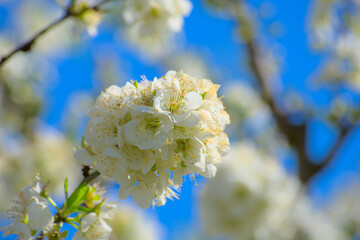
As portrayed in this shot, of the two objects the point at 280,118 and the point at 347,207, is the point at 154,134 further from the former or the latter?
the point at 347,207

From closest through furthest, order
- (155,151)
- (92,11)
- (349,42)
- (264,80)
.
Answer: (155,151)
(92,11)
(349,42)
(264,80)

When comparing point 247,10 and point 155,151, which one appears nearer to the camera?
point 155,151

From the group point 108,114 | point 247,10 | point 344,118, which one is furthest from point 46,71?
point 108,114

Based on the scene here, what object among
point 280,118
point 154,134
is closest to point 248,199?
point 280,118

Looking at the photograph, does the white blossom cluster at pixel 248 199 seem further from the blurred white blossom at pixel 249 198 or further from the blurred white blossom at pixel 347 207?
the blurred white blossom at pixel 347 207

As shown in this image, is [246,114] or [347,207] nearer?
[246,114]

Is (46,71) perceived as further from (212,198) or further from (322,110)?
(322,110)

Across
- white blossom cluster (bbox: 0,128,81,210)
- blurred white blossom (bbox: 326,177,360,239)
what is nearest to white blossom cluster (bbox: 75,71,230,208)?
white blossom cluster (bbox: 0,128,81,210)
